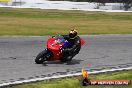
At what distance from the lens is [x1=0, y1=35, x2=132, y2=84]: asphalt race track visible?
39.2 ft

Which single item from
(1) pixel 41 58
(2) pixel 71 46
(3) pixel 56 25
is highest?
(2) pixel 71 46

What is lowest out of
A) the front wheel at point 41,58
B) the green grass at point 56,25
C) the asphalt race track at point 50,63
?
the green grass at point 56,25

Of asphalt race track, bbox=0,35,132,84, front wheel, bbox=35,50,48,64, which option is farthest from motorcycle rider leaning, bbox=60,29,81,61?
front wheel, bbox=35,50,48,64

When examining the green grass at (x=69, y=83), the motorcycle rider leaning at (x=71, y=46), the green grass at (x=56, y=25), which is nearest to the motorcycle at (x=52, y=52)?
the motorcycle rider leaning at (x=71, y=46)

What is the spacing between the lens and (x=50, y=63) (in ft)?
45.8

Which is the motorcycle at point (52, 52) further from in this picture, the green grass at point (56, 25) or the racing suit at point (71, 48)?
the green grass at point (56, 25)

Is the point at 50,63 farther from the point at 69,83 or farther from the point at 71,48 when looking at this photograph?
the point at 69,83

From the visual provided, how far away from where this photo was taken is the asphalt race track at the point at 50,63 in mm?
11953

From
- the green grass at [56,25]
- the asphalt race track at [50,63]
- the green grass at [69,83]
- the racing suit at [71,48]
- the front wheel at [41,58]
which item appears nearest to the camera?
the green grass at [69,83]

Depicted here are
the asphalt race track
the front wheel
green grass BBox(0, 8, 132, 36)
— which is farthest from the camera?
green grass BBox(0, 8, 132, 36)

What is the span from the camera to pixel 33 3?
237 ft

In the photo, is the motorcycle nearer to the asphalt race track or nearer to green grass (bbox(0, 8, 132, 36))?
the asphalt race track

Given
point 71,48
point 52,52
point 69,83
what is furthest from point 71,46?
point 69,83

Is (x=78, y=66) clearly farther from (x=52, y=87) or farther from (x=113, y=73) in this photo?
(x=52, y=87)
